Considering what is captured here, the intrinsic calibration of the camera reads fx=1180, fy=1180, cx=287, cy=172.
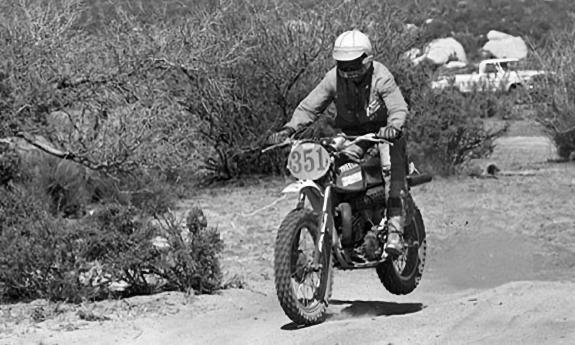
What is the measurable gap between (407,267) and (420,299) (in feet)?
1.04

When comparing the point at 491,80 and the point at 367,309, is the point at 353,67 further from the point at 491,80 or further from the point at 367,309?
the point at 491,80

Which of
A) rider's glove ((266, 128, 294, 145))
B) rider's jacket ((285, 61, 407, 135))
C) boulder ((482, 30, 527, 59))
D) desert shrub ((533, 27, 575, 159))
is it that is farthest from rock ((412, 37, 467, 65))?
rider's glove ((266, 128, 294, 145))

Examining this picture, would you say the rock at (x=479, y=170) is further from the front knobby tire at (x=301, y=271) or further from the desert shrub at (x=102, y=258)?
the front knobby tire at (x=301, y=271)

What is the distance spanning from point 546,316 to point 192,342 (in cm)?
215

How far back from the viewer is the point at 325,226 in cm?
732

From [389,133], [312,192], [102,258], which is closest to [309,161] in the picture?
[312,192]

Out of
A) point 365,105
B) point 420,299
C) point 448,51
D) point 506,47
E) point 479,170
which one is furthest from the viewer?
point 506,47

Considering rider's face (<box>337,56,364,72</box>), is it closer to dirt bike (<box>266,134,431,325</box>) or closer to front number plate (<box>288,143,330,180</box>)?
dirt bike (<box>266,134,431,325</box>)

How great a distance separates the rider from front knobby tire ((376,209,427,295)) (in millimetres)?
331

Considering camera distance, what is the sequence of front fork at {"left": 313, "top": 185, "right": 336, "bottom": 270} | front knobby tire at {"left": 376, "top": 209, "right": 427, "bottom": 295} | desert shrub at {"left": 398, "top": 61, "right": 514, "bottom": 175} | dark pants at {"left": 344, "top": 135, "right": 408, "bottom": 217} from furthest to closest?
1. desert shrub at {"left": 398, "top": 61, "right": 514, "bottom": 175}
2. front knobby tire at {"left": 376, "top": 209, "right": 427, "bottom": 295}
3. dark pants at {"left": 344, "top": 135, "right": 408, "bottom": 217}
4. front fork at {"left": 313, "top": 185, "right": 336, "bottom": 270}

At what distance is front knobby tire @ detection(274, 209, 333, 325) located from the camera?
22.9 ft

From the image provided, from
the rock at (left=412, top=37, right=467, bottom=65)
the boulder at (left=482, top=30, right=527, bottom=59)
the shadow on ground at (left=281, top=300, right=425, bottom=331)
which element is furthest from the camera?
the boulder at (left=482, top=30, right=527, bottom=59)

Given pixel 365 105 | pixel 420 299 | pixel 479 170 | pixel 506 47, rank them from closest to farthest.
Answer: pixel 365 105, pixel 420 299, pixel 479 170, pixel 506 47

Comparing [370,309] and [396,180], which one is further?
[370,309]
